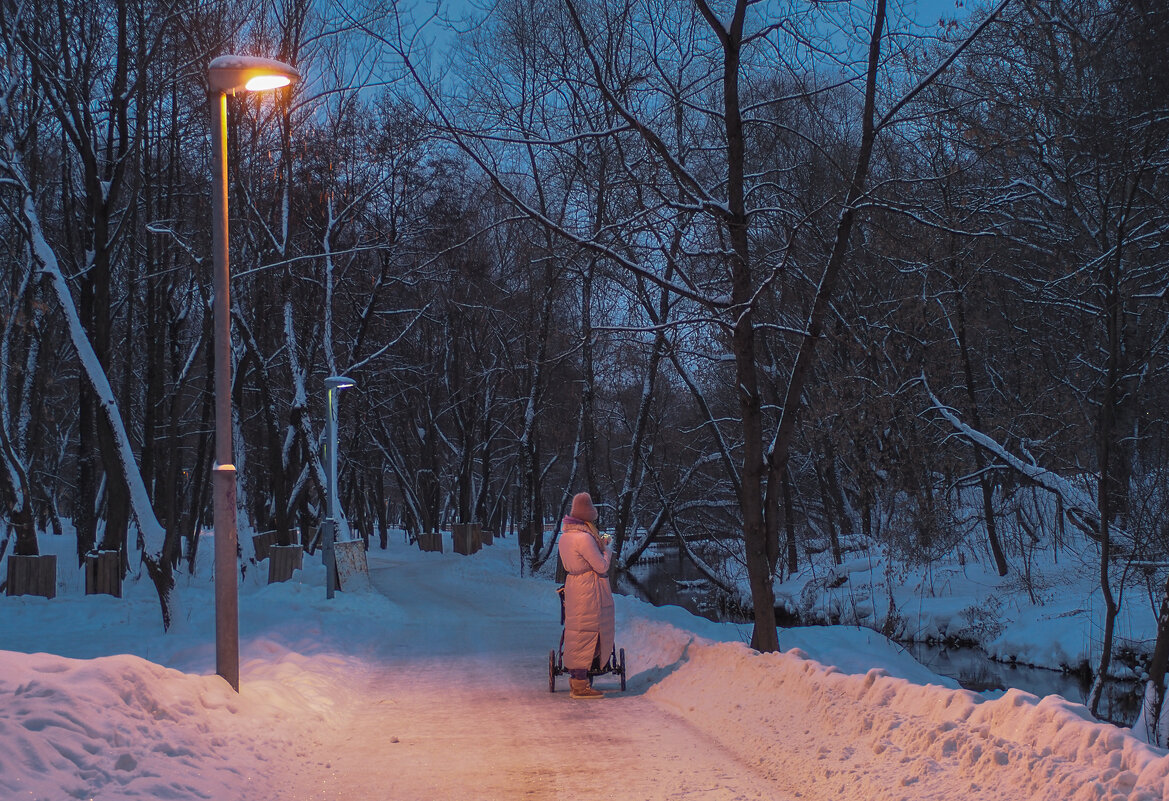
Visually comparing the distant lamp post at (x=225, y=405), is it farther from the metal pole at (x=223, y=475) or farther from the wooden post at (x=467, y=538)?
the wooden post at (x=467, y=538)

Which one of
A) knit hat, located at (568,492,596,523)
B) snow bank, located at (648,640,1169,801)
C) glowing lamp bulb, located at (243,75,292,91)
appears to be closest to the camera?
snow bank, located at (648,640,1169,801)

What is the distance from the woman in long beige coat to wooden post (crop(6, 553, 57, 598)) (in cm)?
1558

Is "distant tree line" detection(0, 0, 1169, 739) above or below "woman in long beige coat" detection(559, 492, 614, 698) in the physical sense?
above

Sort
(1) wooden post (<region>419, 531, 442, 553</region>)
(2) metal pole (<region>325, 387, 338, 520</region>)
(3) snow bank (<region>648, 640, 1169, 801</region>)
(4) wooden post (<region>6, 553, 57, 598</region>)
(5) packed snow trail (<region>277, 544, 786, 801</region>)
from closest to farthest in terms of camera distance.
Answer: (3) snow bank (<region>648, 640, 1169, 801</region>), (5) packed snow trail (<region>277, 544, 786, 801</region>), (4) wooden post (<region>6, 553, 57, 598</region>), (2) metal pole (<region>325, 387, 338, 520</region>), (1) wooden post (<region>419, 531, 442, 553</region>)

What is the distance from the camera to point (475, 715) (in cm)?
963

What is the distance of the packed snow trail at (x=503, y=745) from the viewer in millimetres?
6773

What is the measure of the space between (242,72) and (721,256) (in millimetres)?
6176

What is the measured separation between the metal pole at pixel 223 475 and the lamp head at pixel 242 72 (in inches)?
10.2

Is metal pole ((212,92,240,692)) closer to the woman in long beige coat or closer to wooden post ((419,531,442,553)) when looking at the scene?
the woman in long beige coat

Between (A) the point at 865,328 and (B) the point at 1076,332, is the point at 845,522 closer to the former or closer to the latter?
(B) the point at 1076,332

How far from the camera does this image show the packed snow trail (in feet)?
22.2

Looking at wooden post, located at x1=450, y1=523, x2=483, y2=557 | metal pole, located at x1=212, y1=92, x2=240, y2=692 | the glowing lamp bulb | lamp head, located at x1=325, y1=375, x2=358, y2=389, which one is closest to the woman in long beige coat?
metal pole, located at x1=212, y1=92, x2=240, y2=692

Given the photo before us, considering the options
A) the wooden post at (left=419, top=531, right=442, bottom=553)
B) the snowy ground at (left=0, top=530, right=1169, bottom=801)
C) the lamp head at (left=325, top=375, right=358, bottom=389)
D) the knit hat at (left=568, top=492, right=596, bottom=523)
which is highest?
the lamp head at (left=325, top=375, right=358, bottom=389)

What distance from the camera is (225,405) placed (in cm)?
905
